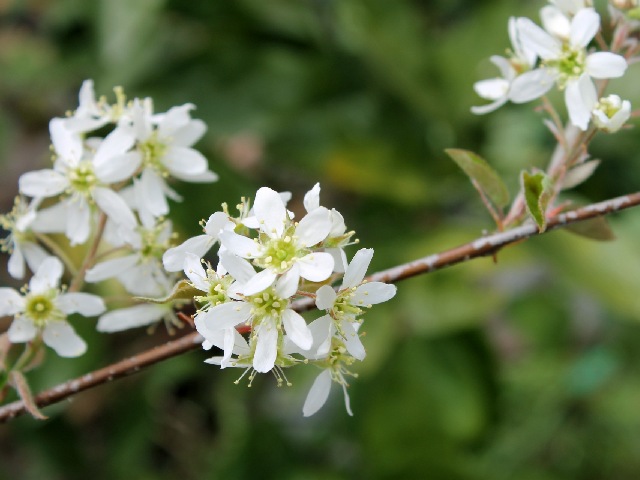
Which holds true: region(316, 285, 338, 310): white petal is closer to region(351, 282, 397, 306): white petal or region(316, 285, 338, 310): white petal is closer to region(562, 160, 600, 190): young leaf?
region(351, 282, 397, 306): white petal

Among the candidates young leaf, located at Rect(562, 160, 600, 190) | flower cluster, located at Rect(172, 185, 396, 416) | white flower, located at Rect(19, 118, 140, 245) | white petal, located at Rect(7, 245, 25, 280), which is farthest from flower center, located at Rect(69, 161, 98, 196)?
young leaf, located at Rect(562, 160, 600, 190)

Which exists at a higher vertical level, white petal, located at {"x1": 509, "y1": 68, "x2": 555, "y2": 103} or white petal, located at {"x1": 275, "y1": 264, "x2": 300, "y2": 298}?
white petal, located at {"x1": 509, "y1": 68, "x2": 555, "y2": 103}

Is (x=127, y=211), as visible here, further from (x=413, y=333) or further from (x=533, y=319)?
(x=533, y=319)

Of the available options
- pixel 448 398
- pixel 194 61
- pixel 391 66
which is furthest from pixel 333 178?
pixel 448 398

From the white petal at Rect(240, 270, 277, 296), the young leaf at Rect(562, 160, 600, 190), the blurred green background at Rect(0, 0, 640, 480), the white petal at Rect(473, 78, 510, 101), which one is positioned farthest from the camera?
the blurred green background at Rect(0, 0, 640, 480)

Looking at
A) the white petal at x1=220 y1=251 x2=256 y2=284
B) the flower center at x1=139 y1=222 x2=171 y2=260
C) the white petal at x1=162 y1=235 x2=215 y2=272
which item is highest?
the flower center at x1=139 y1=222 x2=171 y2=260

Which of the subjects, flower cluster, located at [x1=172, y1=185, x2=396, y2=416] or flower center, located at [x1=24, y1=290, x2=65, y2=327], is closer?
flower cluster, located at [x1=172, y1=185, x2=396, y2=416]

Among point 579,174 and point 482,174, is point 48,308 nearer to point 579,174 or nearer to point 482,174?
point 482,174
